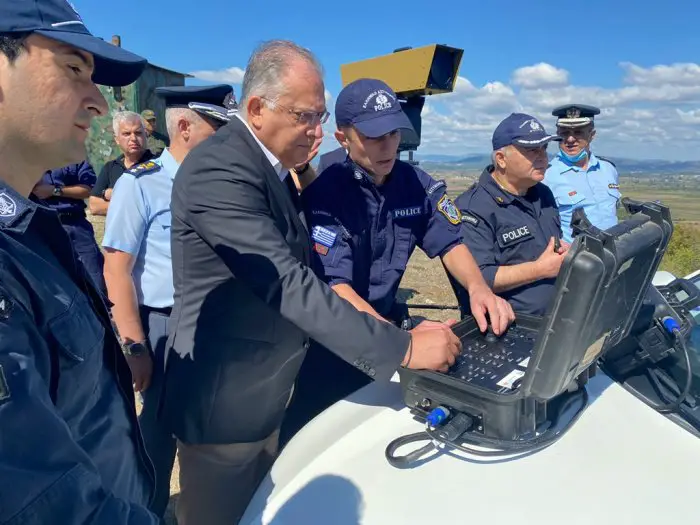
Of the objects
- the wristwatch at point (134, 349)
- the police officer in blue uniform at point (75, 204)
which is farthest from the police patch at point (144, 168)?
the police officer in blue uniform at point (75, 204)

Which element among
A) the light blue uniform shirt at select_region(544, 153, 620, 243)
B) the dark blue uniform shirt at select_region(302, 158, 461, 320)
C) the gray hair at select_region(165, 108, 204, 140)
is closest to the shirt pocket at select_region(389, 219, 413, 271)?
the dark blue uniform shirt at select_region(302, 158, 461, 320)

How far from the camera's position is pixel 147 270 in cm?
253

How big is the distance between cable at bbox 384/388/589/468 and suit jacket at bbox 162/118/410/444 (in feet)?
0.70

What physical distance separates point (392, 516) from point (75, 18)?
51.6 inches

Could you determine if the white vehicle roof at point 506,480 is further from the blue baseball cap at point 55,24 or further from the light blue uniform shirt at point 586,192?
the light blue uniform shirt at point 586,192

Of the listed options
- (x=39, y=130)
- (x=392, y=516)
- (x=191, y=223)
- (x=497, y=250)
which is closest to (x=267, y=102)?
(x=191, y=223)

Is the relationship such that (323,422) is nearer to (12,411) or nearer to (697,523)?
(697,523)

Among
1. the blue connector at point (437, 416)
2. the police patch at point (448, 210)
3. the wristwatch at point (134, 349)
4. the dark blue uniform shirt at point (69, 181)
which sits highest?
the police patch at point (448, 210)

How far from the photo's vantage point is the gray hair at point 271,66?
1765 mm

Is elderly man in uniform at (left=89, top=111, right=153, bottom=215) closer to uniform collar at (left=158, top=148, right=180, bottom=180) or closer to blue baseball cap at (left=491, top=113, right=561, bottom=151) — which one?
uniform collar at (left=158, top=148, right=180, bottom=180)

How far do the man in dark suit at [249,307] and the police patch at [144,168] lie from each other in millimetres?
885

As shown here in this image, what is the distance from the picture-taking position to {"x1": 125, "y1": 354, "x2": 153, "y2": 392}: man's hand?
2.40 m

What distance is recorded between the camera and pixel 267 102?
1785 mm

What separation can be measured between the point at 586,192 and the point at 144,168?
3.42 metres
